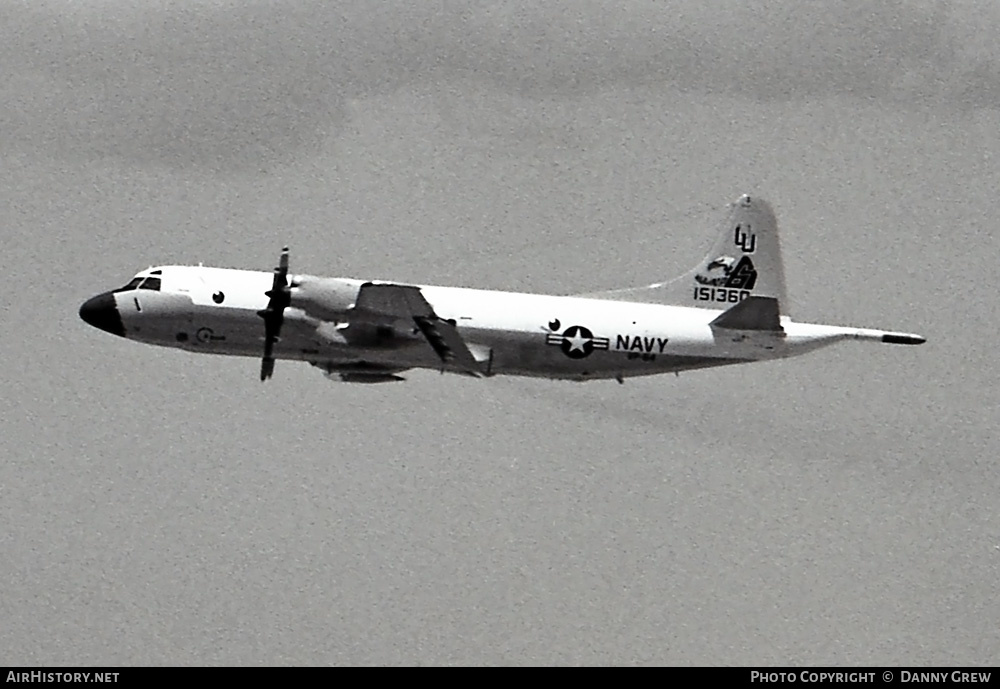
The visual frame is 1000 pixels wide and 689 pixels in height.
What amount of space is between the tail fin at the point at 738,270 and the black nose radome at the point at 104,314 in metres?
12.5

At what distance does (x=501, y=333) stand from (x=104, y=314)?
9.83m

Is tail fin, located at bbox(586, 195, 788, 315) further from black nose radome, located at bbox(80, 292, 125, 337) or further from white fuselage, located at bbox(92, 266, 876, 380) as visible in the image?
black nose radome, located at bbox(80, 292, 125, 337)

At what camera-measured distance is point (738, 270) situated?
171 feet

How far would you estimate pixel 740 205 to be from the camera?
52.3m

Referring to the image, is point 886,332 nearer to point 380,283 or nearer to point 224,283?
point 380,283

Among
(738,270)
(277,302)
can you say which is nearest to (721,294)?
(738,270)

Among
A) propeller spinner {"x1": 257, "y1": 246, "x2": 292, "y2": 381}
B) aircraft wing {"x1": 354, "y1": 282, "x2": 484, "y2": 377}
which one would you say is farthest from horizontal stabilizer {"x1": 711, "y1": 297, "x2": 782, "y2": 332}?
propeller spinner {"x1": 257, "y1": 246, "x2": 292, "y2": 381}

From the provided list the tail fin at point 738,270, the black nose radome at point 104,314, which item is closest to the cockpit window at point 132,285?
the black nose radome at point 104,314

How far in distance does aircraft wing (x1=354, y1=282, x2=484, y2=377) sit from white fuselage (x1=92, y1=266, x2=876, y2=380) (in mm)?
257
